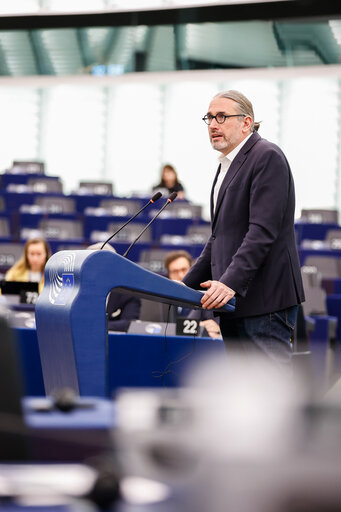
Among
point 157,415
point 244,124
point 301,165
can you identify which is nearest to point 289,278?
point 244,124

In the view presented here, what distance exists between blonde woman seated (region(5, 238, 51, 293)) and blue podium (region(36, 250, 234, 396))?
11.4 ft

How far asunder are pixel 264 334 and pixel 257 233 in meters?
0.25

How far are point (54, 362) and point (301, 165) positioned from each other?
1031cm

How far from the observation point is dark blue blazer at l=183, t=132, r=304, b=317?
1.93 meters

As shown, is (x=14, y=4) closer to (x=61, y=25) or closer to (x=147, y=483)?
(x=61, y=25)

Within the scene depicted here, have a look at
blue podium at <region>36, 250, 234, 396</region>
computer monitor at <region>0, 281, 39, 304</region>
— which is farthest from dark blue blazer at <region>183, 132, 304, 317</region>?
computer monitor at <region>0, 281, 39, 304</region>

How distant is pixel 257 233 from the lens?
6.34 feet

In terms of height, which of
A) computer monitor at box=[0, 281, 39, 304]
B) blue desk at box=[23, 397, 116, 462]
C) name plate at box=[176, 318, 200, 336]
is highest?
blue desk at box=[23, 397, 116, 462]

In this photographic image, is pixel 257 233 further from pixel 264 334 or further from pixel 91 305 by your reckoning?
pixel 91 305

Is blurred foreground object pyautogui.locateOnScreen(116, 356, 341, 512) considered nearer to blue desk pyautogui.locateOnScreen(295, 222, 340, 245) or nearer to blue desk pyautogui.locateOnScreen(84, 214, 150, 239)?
blue desk pyautogui.locateOnScreen(84, 214, 150, 239)

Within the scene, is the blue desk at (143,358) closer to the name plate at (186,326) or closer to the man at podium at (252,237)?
the name plate at (186,326)

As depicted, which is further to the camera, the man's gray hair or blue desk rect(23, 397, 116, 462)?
the man's gray hair

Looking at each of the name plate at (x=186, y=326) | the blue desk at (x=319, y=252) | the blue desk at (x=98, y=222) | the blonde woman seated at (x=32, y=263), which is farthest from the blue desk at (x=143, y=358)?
the blue desk at (x=98, y=222)

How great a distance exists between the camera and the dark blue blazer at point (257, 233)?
193 cm
